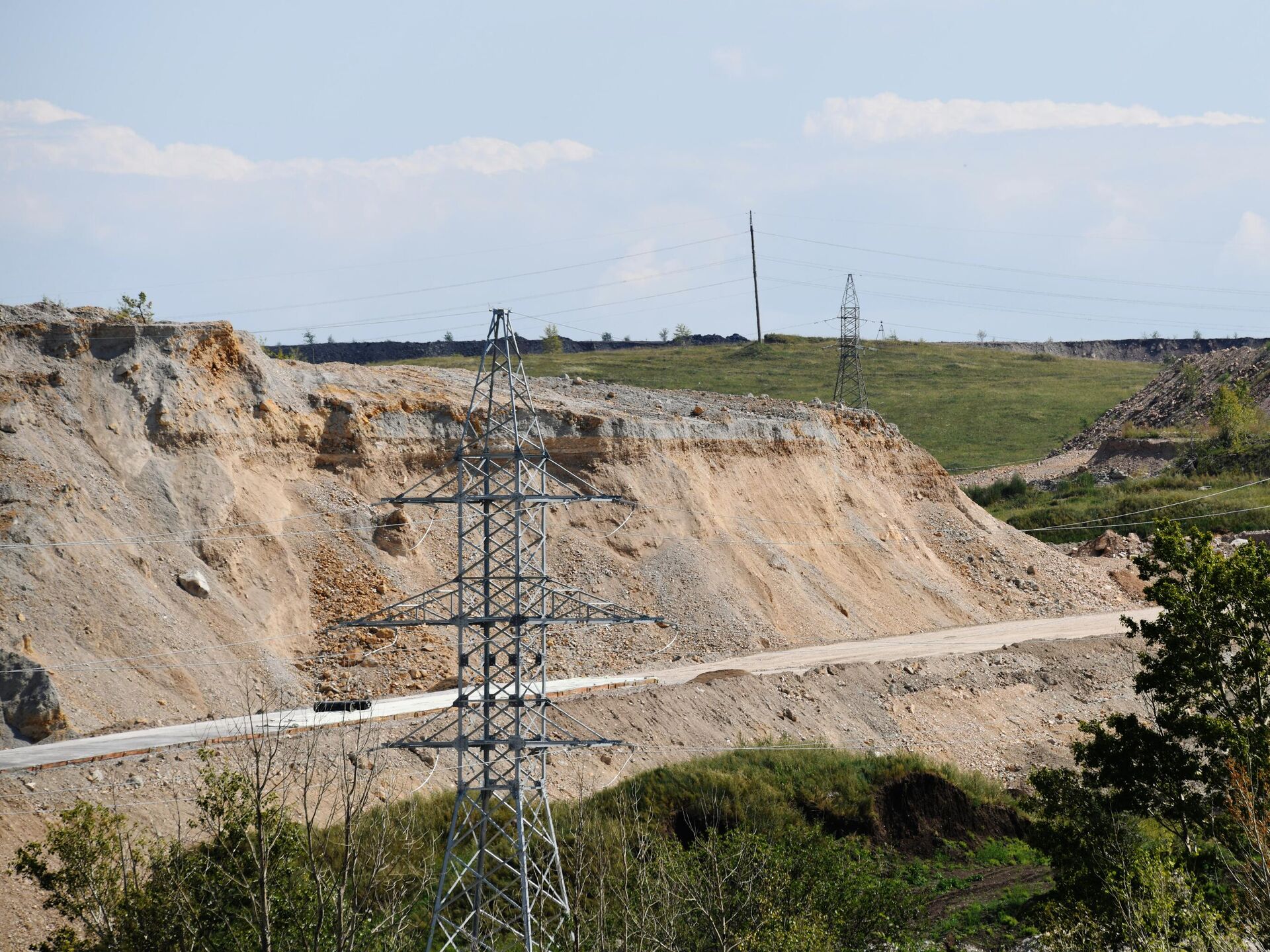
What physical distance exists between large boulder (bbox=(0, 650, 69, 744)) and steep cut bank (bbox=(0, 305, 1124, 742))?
0.74 metres

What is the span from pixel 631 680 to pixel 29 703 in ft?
51.1

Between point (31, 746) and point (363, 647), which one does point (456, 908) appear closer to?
point (31, 746)

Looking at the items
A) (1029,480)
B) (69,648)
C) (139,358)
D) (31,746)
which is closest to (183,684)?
(69,648)

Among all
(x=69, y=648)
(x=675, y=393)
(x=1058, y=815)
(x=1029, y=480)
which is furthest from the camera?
(x=1029, y=480)

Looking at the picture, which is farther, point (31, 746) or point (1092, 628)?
point (1092, 628)

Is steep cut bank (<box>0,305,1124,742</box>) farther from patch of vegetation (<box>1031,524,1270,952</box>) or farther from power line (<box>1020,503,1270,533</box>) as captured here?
patch of vegetation (<box>1031,524,1270,952</box>)

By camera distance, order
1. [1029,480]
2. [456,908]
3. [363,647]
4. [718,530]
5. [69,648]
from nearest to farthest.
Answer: [456,908] < [69,648] < [363,647] < [718,530] < [1029,480]

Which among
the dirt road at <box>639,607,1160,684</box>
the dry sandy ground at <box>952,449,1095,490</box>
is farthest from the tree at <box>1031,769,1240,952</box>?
the dry sandy ground at <box>952,449,1095,490</box>

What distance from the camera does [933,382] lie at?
5315 inches

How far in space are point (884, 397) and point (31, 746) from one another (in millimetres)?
102330

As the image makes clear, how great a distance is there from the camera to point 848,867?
28.9 m

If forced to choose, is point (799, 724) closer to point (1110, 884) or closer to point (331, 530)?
point (331, 530)

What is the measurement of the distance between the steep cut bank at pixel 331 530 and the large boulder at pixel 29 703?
0.74m

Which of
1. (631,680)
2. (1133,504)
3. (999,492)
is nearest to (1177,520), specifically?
(1133,504)
